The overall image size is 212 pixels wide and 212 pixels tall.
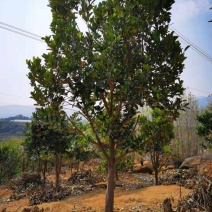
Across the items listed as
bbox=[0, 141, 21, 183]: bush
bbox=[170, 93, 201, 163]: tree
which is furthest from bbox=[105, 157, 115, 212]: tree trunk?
bbox=[170, 93, 201, 163]: tree

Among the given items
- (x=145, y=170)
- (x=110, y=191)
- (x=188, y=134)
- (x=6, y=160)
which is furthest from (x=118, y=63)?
(x=188, y=134)

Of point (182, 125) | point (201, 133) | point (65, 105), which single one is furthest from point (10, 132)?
point (65, 105)

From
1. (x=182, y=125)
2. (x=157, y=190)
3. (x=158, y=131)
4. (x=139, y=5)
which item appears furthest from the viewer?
(x=182, y=125)

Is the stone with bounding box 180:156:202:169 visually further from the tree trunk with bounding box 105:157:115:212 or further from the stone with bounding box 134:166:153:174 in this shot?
the tree trunk with bounding box 105:157:115:212

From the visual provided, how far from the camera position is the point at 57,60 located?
618 centimetres

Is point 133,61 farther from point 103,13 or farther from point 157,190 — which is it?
point 157,190

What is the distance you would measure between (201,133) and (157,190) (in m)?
9.58

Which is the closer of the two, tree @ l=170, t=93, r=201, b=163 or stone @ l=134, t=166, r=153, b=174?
stone @ l=134, t=166, r=153, b=174

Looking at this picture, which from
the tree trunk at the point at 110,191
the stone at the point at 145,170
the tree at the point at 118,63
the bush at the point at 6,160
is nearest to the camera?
the tree at the point at 118,63

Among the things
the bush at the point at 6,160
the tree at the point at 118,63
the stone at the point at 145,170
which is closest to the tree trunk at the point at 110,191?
the tree at the point at 118,63

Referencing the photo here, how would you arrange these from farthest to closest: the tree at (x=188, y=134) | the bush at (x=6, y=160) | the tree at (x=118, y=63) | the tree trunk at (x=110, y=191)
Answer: the tree at (x=188, y=134), the bush at (x=6, y=160), the tree trunk at (x=110, y=191), the tree at (x=118, y=63)

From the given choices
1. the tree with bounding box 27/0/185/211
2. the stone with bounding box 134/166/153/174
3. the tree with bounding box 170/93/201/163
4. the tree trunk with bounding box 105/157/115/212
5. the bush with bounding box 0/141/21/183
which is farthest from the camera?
the tree with bounding box 170/93/201/163

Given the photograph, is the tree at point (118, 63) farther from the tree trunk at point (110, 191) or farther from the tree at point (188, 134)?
the tree at point (188, 134)

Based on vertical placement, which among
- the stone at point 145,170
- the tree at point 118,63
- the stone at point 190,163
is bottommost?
the stone at point 145,170
